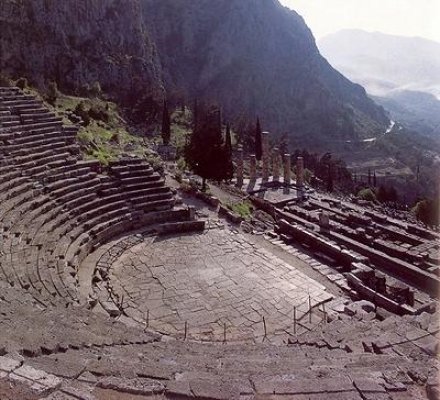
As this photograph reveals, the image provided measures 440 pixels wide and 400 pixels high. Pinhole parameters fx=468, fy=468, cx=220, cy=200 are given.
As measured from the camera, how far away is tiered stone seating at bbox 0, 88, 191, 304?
517 inches

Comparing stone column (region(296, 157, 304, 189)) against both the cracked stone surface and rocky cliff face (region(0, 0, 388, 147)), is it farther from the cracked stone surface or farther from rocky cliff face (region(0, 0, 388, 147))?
rocky cliff face (region(0, 0, 388, 147))

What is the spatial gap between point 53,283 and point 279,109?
95.0 metres

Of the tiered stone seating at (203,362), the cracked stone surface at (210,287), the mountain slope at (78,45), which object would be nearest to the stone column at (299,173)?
the cracked stone surface at (210,287)

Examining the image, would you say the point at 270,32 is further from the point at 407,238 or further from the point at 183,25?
the point at 407,238

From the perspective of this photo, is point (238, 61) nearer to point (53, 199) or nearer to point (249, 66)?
point (249, 66)

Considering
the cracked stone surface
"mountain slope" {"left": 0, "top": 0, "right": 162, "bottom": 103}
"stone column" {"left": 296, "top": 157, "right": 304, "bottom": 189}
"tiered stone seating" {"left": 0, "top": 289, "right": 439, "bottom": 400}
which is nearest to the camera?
"tiered stone seating" {"left": 0, "top": 289, "right": 439, "bottom": 400}

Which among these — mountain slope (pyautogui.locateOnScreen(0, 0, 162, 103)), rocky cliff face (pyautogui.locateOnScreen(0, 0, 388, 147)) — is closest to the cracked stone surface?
mountain slope (pyautogui.locateOnScreen(0, 0, 162, 103))

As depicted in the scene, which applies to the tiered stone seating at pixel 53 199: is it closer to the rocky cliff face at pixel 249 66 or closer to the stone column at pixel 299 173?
the stone column at pixel 299 173

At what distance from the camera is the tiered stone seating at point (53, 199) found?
43.1 feet

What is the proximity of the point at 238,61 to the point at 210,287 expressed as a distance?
9958 cm

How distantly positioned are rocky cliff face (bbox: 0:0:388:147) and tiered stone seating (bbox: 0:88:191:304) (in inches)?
1985

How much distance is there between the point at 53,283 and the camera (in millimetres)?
12391

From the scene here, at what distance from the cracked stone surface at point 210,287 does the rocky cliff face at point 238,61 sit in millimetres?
55500

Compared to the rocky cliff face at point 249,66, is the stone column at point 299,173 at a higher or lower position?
lower
